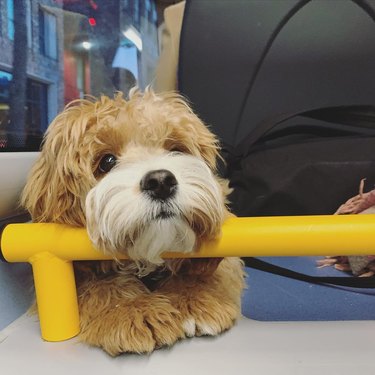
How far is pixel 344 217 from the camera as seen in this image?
0.57 meters

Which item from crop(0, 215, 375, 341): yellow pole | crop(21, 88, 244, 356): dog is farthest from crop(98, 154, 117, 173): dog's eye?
crop(0, 215, 375, 341): yellow pole

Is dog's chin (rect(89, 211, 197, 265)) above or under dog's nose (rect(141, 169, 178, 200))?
under

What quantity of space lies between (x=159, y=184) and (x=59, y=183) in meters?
0.18

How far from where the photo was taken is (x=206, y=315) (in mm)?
620

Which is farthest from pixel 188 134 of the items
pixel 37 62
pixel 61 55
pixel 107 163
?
pixel 61 55

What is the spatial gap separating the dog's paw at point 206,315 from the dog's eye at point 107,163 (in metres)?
0.23

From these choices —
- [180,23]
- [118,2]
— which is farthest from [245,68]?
[118,2]

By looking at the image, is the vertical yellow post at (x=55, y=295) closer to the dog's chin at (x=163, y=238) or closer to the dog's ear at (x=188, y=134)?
the dog's chin at (x=163, y=238)

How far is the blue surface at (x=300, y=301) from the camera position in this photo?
751 millimetres

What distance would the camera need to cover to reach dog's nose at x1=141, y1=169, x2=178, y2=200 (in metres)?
0.57

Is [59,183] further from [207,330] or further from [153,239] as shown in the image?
[207,330]

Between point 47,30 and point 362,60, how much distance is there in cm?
88

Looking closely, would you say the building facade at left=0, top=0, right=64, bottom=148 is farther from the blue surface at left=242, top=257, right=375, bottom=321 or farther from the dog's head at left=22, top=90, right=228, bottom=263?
the blue surface at left=242, top=257, right=375, bottom=321

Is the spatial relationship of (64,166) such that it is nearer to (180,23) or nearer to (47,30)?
(47,30)
